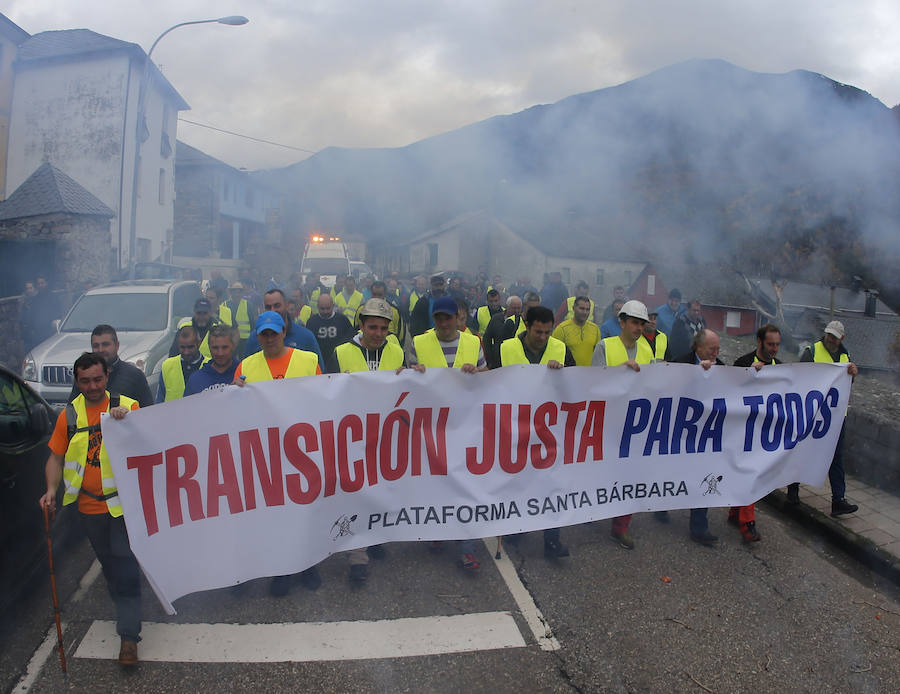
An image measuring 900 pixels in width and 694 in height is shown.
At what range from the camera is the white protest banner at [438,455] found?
9.98ft

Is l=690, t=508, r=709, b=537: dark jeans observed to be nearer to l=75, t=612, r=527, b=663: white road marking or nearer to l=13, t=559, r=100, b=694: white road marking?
l=75, t=612, r=527, b=663: white road marking

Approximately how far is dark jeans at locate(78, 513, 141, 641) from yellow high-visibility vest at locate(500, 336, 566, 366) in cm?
223

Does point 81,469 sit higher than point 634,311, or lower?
lower

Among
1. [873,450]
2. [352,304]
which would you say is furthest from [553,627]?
[352,304]

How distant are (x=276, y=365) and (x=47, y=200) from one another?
12.8 m

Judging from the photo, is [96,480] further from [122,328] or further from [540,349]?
[122,328]

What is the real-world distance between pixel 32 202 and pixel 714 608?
1504 cm

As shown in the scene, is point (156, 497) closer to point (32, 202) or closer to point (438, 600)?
point (438, 600)

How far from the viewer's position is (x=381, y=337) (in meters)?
3.79

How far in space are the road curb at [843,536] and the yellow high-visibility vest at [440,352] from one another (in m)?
2.77

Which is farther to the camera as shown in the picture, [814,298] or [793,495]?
[814,298]

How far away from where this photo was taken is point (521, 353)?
153 inches

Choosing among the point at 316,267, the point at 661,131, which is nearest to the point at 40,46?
the point at 316,267

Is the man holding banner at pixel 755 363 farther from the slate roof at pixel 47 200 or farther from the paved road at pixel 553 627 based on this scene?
the slate roof at pixel 47 200
